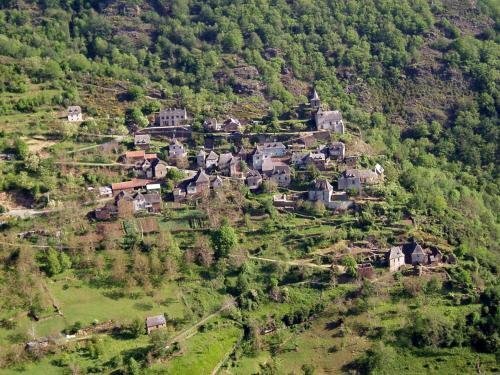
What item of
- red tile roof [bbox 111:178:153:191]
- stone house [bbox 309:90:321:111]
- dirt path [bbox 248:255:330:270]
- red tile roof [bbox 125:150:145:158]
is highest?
stone house [bbox 309:90:321:111]

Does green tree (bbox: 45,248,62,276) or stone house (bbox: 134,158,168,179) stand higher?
stone house (bbox: 134,158,168,179)

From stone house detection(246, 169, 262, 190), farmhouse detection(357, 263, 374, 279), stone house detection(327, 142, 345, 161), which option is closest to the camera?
farmhouse detection(357, 263, 374, 279)

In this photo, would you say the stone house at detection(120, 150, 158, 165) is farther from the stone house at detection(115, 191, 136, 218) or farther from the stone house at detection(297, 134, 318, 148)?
the stone house at detection(297, 134, 318, 148)

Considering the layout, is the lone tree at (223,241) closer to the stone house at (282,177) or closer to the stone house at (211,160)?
the stone house at (282,177)

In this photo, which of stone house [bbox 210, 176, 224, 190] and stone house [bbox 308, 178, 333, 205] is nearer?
stone house [bbox 308, 178, 333, 205]

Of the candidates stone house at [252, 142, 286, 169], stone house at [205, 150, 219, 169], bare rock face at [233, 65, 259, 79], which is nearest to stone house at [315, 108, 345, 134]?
stone house at [252, 142, 286, 169]

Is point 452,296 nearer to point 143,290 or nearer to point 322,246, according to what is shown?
point 322,246

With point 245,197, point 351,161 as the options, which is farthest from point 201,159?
point 351,161
